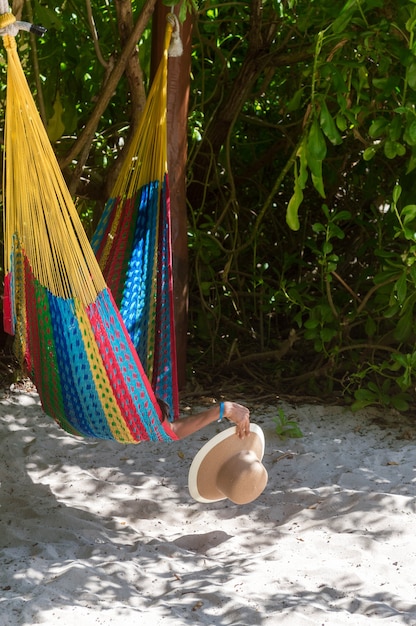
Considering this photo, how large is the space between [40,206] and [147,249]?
1.67 feet

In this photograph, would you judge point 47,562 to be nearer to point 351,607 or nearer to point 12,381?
point 351,607

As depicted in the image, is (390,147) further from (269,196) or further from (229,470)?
(229,470)

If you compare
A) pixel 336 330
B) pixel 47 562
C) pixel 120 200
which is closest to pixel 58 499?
pixel 47 562

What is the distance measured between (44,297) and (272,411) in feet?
4.09

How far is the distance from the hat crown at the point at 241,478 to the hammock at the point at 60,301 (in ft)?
0.48

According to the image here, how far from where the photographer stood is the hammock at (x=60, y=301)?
6.33 feet

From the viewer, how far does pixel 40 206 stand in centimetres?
196

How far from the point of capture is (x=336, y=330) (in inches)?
124

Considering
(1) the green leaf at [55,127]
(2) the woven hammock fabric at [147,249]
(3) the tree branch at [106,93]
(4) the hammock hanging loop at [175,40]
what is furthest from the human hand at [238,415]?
(1) the green leaf at [55,127]

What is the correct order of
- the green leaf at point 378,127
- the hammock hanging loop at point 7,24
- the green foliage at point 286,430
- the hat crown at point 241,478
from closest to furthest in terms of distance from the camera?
the hammock hanging loop at point 7,24 < the hat crown at point 241,478 < the green leaf at point 378,127 < the green foliage at point 286,430

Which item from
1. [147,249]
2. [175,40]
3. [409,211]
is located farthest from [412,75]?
[147,249]

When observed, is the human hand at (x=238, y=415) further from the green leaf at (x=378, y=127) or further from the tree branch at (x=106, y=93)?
the tree branch at (x=106, y=93)

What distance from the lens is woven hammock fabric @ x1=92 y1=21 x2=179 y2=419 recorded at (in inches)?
92.6

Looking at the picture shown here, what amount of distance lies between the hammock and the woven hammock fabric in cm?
30
